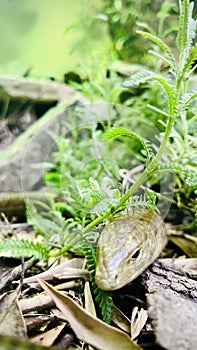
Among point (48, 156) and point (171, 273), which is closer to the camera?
point (171, 273)

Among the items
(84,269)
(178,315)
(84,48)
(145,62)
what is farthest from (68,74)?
(178,315)

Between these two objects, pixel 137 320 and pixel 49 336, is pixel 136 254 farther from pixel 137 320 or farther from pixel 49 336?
pixel 49 336

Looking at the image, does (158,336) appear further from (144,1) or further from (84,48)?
(84,48)

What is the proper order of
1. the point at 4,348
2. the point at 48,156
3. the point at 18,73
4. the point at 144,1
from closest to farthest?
the point at 4,348
the point at 144,1
the point at 48,156
the point at 18,73

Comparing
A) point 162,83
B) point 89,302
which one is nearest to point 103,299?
point 89,302

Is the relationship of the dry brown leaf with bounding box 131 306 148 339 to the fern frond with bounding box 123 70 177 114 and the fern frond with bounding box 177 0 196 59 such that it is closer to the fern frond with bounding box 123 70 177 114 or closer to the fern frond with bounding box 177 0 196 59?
the fern frond with bounding box 123 70 177 114

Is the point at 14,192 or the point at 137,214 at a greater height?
the point at 137,214

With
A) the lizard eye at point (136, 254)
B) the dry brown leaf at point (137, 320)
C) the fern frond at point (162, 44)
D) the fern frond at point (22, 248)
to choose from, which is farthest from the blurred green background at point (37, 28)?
the dry brown leaf at point (137, 320)
